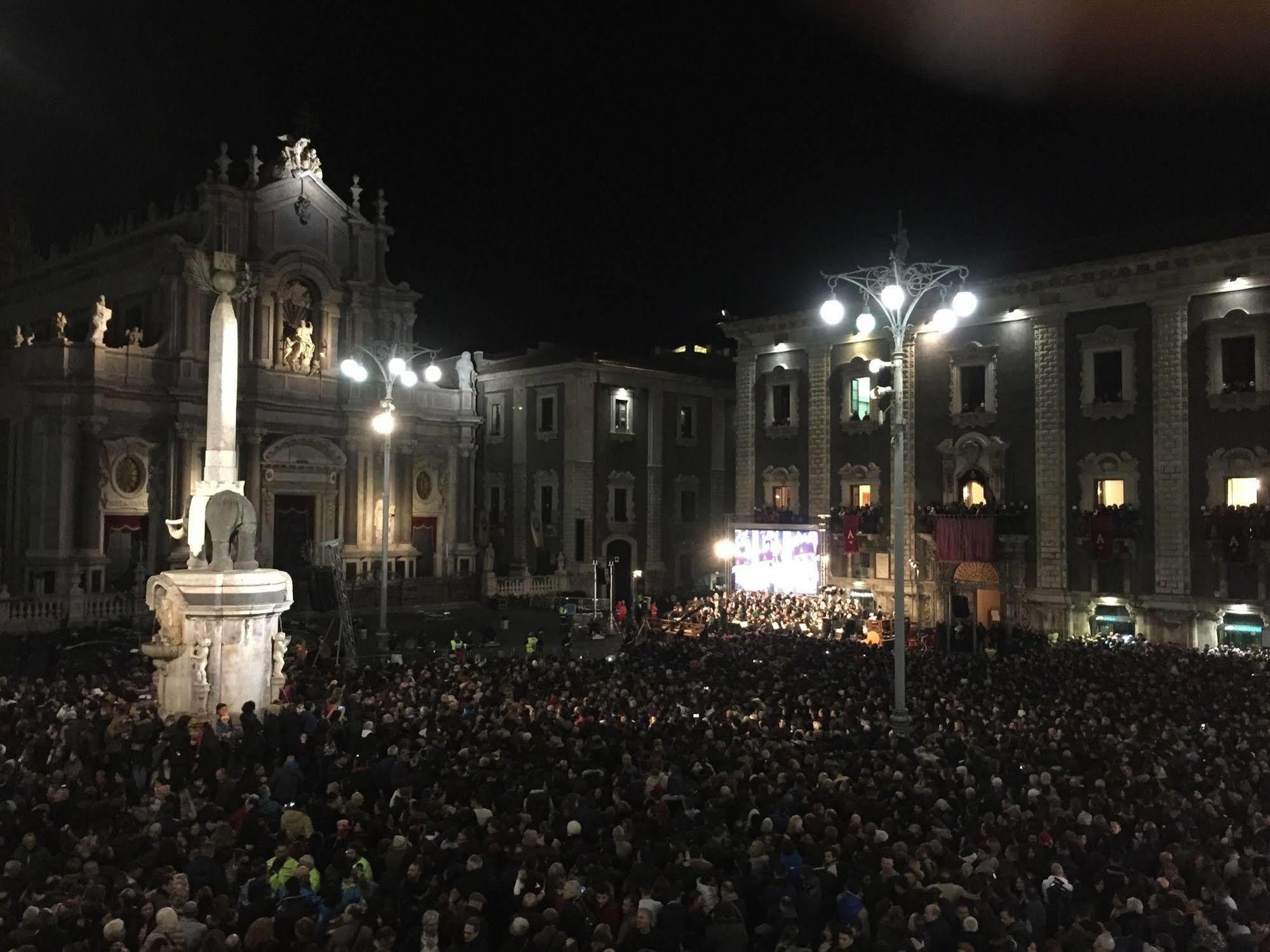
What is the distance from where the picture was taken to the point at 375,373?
135 ft

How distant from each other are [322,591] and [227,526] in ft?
52.1

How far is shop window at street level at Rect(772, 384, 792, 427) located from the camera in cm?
4066

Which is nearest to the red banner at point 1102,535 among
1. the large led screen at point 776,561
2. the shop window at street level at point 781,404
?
the large led screen at point 776,561

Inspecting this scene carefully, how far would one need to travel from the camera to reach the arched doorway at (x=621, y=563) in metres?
46.1

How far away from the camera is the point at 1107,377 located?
32.3 metres

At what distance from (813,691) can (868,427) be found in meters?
21.2

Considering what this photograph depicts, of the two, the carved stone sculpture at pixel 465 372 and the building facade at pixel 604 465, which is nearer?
the carved stone sculpture at pixel 465 372

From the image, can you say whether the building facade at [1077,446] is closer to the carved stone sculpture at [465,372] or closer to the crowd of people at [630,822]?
the crowd of people at [630,822]

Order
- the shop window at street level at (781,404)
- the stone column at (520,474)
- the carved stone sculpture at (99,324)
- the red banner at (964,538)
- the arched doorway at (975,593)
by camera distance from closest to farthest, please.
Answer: the carved stone sculpture at (99,324) → the red banner at (964,538) → the arched doorway at (975,593) → the shop window at street level at (781,404) → the stone column at (520,474)

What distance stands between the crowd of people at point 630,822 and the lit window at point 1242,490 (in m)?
13.8

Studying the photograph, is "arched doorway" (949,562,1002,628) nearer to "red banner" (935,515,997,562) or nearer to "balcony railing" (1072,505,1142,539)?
"red banner" (935,515,997,562)

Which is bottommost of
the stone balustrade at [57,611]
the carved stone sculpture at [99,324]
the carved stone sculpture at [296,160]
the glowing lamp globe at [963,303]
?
the stone balustrade at [57,611]

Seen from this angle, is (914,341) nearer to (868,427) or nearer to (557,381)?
(868,427)

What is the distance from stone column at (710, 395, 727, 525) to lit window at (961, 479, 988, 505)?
17.0m
